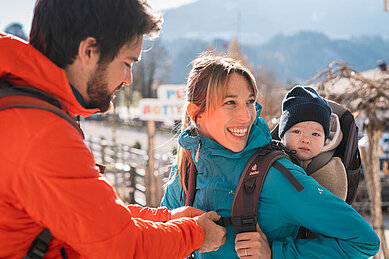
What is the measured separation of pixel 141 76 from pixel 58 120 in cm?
3041

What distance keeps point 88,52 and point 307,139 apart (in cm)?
115

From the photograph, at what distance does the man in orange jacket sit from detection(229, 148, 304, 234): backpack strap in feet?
0.94

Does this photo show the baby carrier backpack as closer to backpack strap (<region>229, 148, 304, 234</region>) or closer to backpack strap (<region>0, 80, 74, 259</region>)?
backpack strap (<region>229, 148, 304, 234</region>)

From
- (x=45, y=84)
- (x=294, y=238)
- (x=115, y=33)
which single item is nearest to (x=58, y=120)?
(x=45, y=84)

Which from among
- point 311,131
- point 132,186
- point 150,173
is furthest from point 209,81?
point 132,186

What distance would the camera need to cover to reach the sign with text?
6.74 meters

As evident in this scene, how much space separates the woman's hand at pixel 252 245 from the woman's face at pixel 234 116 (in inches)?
14.6

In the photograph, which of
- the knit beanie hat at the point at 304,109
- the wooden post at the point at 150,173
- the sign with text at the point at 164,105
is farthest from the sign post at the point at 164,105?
the knit beanie hat at the point at 304,109

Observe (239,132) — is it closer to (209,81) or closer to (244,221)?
(209,81)

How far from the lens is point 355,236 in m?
1.46

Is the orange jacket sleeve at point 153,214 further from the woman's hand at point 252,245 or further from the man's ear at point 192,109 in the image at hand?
the man's ear at point 192,109

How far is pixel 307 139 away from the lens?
73.1 inches

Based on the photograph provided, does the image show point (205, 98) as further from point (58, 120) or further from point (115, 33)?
point (58, 120)

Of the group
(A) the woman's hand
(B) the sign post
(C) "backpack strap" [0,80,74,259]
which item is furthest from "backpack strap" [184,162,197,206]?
(B) the sign post
